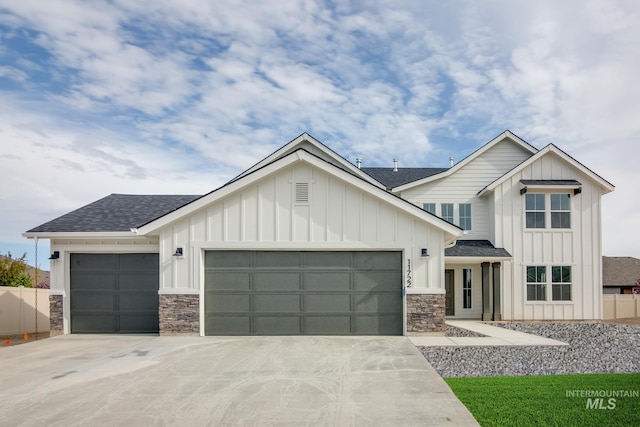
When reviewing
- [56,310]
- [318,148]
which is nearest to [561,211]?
[318,148]

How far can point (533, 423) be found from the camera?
6.38 meters

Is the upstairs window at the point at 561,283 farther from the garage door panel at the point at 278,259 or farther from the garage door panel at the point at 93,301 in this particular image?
the garage door panel at the point at 93,301

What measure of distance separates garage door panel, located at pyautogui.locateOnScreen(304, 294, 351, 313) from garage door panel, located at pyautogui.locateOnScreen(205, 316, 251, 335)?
167 centimetres

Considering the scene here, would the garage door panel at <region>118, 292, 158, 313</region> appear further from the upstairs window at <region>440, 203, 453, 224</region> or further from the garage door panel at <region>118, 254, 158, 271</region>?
the upstairs window at <region>440, 203, 453, 224</region>

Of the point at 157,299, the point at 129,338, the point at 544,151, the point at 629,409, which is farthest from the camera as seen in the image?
the point at 544,151

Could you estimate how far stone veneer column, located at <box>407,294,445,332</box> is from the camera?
12250mm

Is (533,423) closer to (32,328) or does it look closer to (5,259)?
(32,328)

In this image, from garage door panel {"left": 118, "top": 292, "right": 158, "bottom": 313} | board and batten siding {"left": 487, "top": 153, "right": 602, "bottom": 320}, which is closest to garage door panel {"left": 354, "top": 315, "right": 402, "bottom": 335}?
garage door panel {"left": 118, "top": 292, "right": 158, "bottom": 313}

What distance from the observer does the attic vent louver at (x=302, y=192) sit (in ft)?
40.5

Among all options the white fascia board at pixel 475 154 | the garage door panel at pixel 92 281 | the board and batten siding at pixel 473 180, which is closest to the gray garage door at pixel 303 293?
the garage door panel at pixel 92 281

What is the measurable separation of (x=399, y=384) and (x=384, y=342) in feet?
12.4

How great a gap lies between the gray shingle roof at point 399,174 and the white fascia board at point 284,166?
25.7ft

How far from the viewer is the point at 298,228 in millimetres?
12344

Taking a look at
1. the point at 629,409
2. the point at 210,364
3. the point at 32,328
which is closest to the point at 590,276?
the point at 629,409
